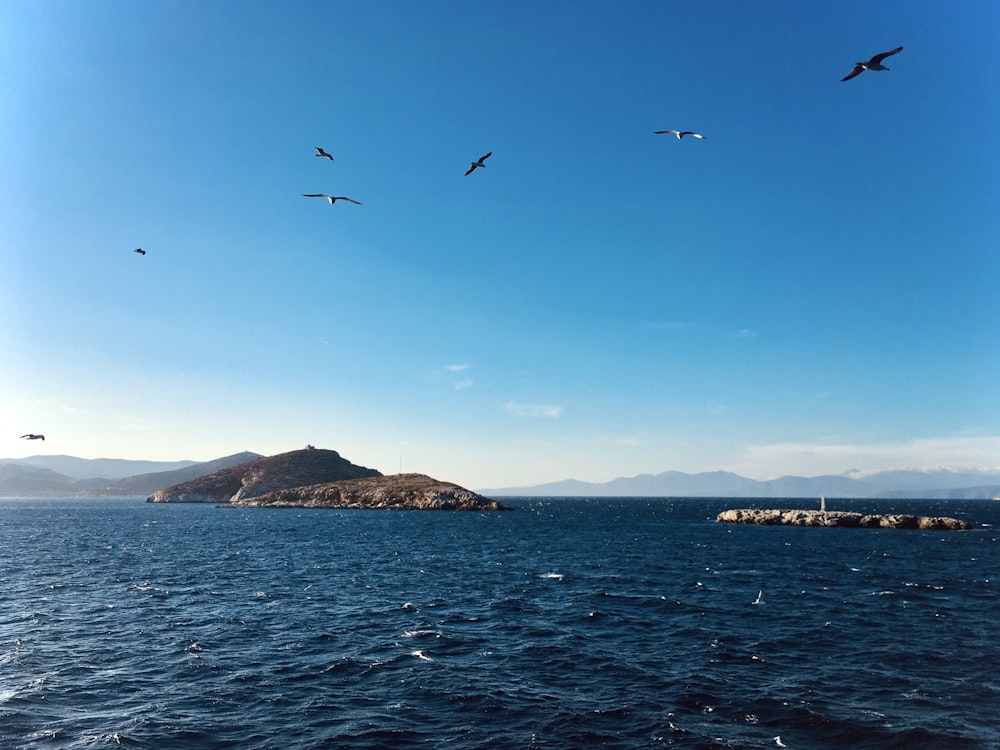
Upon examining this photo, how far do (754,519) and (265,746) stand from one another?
159m

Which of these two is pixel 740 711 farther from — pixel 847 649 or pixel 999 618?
pixel 999 618

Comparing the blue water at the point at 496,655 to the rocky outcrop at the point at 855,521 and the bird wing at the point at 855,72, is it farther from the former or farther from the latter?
the rocky outcrop at the point at 855,521

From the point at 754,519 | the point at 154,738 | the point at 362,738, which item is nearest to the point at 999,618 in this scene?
the point at 362,738

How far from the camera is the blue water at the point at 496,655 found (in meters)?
23.5

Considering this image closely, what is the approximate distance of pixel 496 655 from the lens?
1319 inches

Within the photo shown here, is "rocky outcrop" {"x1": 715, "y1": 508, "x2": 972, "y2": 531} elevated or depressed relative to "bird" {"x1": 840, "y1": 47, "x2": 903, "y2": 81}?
depressed

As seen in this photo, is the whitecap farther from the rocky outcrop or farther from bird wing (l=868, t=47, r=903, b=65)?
the rocky outcrop

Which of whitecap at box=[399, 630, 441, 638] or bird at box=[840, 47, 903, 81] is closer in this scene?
bird at box=[840, 47, 903, 81]

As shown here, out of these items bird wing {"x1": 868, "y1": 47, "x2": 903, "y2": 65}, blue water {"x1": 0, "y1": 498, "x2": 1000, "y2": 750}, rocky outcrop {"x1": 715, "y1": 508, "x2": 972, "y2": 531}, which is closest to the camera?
bird wing {"x1": 868, "y1": 47, "x2": 903, "y2": 65}

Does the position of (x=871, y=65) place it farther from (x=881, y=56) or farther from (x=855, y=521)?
(x=855, y=521)

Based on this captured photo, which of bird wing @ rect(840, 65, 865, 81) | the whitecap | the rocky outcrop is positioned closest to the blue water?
the whitecap

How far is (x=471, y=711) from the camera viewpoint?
83.3 feet

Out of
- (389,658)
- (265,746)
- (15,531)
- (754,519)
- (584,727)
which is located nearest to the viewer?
(265,746)

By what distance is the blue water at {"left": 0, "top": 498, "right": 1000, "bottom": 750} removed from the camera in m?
23.5
